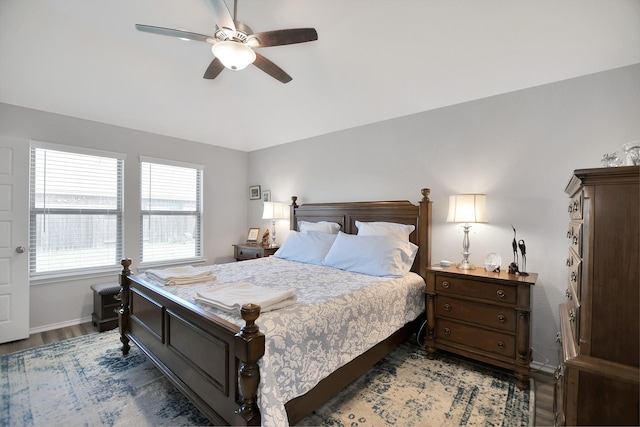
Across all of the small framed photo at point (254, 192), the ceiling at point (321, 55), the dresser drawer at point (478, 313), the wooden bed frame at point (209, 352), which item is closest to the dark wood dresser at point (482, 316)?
the dresser drawer at point (478, 313)

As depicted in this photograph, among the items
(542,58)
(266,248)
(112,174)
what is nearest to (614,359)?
(542,58)

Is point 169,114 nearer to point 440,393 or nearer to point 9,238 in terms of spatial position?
point 9,238

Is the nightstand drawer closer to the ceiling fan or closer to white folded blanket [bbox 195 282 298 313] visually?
white folded blanket [bbox 195 282 298 313]

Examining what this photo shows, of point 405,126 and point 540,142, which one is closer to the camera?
point 540,142

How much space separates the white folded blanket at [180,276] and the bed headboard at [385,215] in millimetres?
1841

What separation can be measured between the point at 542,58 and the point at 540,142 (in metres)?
0.69

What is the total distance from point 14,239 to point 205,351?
2.87 meters

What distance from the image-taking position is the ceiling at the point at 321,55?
7.27 feet

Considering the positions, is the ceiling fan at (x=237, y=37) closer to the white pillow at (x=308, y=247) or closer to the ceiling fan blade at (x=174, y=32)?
the ceiling fan blade at (x=174, y=32)

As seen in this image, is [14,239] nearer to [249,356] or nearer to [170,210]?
[170,210]

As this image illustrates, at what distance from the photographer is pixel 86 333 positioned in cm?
316

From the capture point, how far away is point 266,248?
4289mm

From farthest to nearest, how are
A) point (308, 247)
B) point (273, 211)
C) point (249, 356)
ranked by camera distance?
point (273, 211)
point (308, 247)
point (249, 356)

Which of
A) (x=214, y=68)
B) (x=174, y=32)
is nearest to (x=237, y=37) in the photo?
(x=174, y=32)
